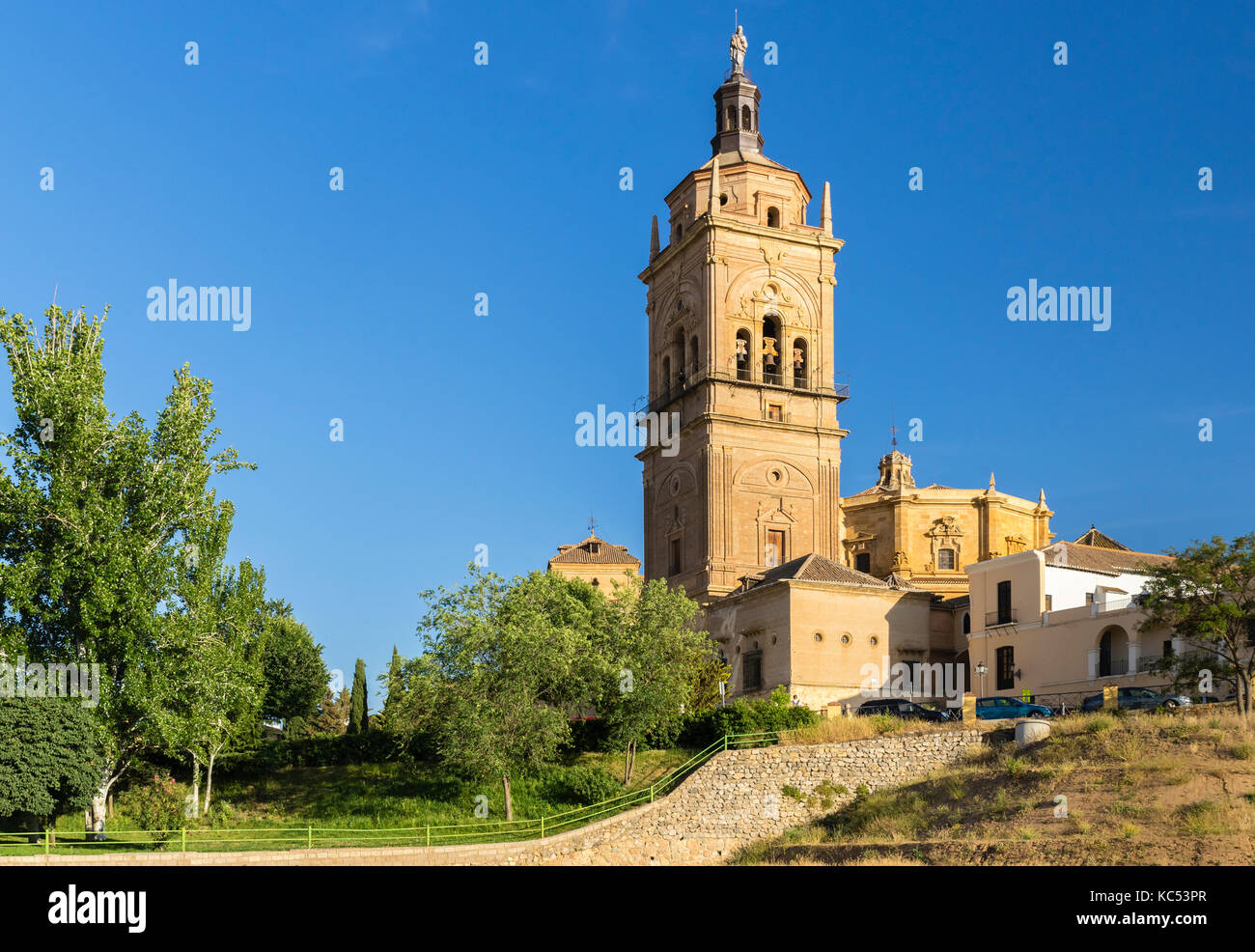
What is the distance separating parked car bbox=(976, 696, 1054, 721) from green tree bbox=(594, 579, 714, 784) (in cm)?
954

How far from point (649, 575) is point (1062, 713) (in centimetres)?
2632

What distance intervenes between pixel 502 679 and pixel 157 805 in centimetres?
1188

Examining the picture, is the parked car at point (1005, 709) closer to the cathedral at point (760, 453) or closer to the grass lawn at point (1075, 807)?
the grass lawn at point (1075, 807)

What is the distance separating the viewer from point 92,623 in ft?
113

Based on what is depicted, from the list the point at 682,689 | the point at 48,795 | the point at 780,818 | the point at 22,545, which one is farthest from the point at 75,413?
the point at 780,818

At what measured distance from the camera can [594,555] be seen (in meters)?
88.4

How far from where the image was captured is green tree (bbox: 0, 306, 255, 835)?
34500 mm

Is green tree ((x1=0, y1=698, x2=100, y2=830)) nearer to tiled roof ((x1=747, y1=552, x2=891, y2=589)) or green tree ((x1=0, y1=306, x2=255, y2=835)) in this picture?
green tree ((x1=0, y1=306, x2=255, y2=835))

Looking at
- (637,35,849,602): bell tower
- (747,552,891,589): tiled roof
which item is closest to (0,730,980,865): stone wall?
(747,552,891,589): tiled roof

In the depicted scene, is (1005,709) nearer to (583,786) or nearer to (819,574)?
(819,574)
